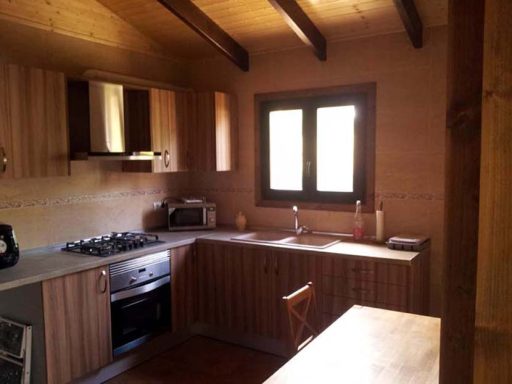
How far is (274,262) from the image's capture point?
10.8 ft

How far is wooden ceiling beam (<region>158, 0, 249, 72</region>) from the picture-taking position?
320 centimetres

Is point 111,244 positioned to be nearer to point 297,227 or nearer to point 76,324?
point 76,324

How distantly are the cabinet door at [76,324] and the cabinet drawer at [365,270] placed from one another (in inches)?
59.6

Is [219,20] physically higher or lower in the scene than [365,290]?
higher

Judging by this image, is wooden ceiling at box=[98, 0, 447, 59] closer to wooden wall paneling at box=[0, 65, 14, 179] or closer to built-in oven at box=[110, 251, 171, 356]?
wooden wall paneling at box=[0, 65, 14, 179]

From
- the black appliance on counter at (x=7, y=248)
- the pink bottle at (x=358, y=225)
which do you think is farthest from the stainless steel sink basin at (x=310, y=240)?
the black appliance on counter at (x=7, y=248)

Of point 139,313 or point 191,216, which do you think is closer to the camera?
point 139,313

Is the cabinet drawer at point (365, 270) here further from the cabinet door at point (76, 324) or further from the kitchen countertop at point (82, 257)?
the cabinet door at point (76, 324)

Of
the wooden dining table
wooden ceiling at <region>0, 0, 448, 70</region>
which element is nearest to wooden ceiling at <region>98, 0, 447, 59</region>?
wooden ceiling at <region>0, 0, 448, 70</region>

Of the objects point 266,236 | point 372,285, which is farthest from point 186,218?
point 372,285

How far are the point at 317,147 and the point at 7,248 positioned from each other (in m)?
2.38

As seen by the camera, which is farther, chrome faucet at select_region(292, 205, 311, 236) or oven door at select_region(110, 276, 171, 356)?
chrome faucet at select_region(292, 205, 311, 236)

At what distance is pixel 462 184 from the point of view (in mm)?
600

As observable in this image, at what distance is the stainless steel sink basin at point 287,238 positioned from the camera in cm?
349
